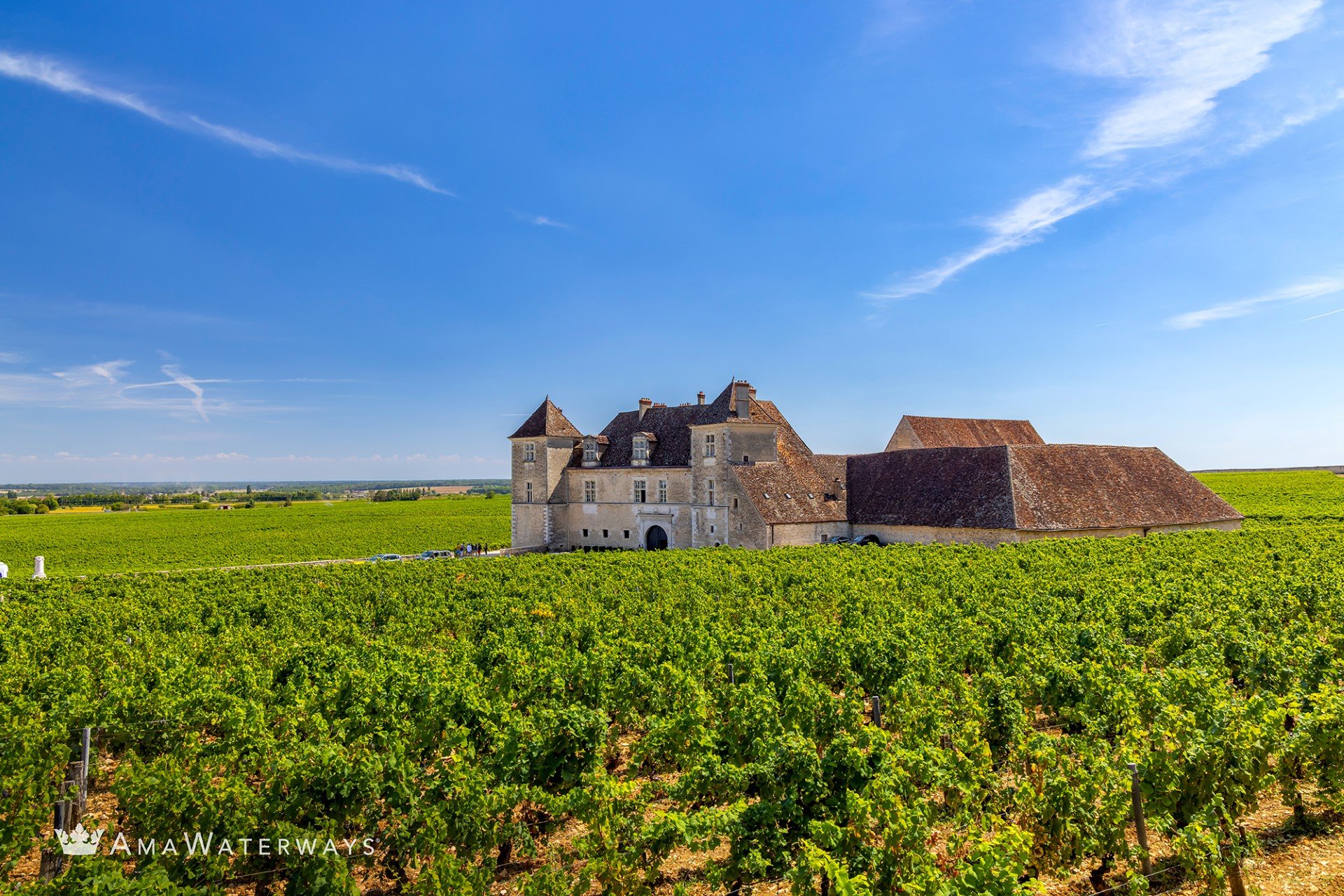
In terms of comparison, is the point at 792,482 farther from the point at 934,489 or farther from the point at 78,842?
the point at 78,842

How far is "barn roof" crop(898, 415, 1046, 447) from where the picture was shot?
168 feet

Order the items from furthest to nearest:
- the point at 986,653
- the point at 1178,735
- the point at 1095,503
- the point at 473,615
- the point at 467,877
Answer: the point at 1095,503
the point at 473,615
the point at 986,653
the point at 1178,735
the point at 467,877

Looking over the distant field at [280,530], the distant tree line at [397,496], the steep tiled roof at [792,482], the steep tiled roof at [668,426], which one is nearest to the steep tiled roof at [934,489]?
the steep tiled roof at [792,482]

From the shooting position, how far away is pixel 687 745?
8.94 meters

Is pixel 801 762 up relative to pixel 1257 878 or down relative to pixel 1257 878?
up

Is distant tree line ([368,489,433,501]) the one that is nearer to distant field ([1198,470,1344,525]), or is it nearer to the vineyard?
distant field ([1198,470,1344,525])

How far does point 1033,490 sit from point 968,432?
18.5m

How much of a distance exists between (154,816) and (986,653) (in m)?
11.9

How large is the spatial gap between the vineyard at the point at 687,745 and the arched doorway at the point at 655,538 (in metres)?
24.0

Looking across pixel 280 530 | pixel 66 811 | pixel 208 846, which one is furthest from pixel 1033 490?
pixel 280 530

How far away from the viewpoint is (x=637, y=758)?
8.62 m

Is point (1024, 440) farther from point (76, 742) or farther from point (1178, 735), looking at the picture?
point (76, 742)

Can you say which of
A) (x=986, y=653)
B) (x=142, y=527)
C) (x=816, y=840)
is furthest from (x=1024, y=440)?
(x=142, y=527)

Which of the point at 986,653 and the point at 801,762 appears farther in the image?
the point at 986,653
